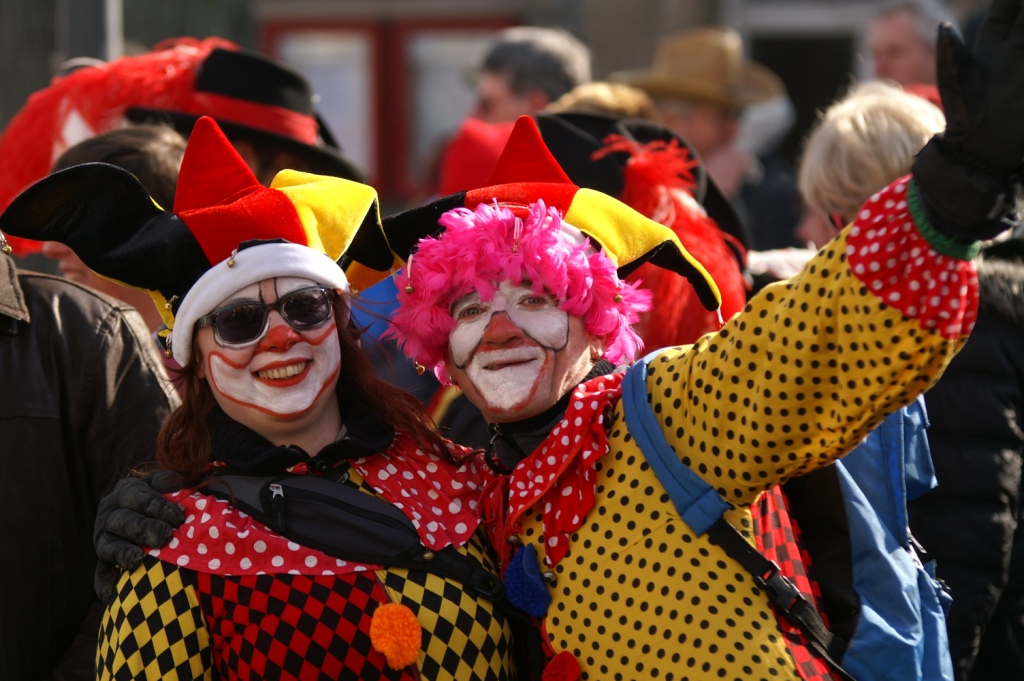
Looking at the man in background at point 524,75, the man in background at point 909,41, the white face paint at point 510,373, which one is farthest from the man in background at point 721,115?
the white face paint at point 510,373

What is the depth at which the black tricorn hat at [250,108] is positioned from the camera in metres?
3.82

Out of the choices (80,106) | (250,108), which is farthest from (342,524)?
(80,106)

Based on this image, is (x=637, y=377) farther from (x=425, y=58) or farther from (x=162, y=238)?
(x=425, y=58)

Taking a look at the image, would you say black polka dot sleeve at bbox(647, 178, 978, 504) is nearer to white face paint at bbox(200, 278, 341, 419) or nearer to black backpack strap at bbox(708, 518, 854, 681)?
black backpack strap at bbox(708, 518, 854, 681)

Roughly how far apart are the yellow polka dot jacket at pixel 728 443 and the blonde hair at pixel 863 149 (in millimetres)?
996

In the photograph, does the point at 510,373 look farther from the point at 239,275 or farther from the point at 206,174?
the point at 206,174

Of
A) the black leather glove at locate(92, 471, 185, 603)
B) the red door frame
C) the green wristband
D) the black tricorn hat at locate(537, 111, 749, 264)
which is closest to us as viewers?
the green wristband

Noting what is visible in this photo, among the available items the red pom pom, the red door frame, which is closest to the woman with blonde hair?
the red pom pom

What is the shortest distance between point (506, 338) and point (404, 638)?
1.90 ft

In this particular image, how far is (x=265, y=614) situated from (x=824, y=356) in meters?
1.07

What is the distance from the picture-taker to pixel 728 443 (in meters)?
2.14

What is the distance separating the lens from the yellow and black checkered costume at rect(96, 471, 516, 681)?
225 centimetres

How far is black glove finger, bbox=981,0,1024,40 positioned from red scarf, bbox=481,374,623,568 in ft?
3.20

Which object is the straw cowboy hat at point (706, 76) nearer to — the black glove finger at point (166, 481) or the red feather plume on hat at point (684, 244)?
the red feather plume on hat at point (684, 244)
